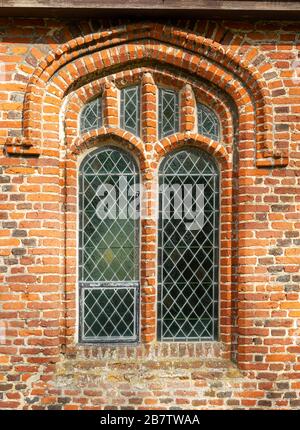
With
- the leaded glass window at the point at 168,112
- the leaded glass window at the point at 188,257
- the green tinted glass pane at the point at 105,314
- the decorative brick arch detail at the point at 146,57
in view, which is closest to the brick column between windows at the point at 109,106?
the decorative brick arch detail at the point at 146,57

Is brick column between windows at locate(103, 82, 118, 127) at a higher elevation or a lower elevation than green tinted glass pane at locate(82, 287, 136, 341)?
higher

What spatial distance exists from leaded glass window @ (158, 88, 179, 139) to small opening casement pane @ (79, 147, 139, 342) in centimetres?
61

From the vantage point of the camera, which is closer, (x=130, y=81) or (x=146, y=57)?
(x=146, y=57)

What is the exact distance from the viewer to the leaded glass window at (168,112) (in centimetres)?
471

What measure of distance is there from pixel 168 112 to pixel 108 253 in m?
1.66

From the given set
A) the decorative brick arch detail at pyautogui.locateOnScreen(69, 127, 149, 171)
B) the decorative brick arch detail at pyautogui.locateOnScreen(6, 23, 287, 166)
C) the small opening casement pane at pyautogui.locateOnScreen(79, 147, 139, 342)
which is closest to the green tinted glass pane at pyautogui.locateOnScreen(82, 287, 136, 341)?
the small opening casement pane at pyautogui.locateOnScreen(79, 147, 139, 342)

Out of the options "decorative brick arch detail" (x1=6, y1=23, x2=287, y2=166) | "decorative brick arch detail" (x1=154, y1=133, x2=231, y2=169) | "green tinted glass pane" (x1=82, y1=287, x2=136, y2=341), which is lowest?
"green tinted glass pane" (x1=82, y1=287, x2=136, y2=341)

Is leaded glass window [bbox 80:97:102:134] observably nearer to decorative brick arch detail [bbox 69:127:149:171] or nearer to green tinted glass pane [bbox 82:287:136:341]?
decorative brick arch detail [bbox 69:127:149:171]

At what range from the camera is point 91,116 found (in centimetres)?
472

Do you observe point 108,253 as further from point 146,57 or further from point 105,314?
point 146,57

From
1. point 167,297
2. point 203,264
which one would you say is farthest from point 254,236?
point 167,297

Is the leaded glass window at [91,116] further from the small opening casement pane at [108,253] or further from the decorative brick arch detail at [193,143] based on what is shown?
the decorative brick arch detail at [193,143]

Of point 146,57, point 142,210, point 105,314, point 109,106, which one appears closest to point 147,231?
point 142,210

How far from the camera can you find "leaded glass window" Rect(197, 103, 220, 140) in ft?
15.4
